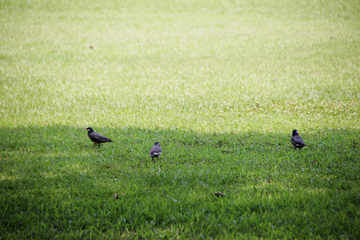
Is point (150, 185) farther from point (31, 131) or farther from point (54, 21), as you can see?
point (54, 21)

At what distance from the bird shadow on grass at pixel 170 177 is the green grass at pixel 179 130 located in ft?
0.13

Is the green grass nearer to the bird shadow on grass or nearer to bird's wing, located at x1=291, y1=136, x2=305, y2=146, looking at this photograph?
the bird shadow on grass

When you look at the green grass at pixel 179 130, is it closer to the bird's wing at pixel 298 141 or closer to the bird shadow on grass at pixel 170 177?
the bird shadow on grass at pixel 170 177

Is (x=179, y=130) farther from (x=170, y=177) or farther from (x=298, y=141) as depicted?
(x=298, y=141)

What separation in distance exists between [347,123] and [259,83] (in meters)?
7.26

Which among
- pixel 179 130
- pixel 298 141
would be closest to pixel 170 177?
pixel 298 141

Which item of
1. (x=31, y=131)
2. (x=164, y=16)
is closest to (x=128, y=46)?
(x=164, y=16)

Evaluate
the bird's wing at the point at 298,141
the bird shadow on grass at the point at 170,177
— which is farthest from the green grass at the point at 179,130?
the bird's wing at the point at 298,141

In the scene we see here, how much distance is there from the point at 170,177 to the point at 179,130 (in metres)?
4.11

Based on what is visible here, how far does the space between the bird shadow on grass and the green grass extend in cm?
4

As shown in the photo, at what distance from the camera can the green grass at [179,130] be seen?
5.47 m

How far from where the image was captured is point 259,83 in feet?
59.5

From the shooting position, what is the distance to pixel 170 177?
7055 mm

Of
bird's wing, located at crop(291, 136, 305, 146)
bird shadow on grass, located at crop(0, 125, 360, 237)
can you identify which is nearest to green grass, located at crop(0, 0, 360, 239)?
bird shadow on grass, located at crop(0, 125, 360, 237)
